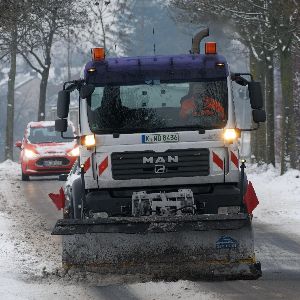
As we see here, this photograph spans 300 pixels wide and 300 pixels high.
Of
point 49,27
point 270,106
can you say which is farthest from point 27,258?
point 49,27

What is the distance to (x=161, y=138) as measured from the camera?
1148cm

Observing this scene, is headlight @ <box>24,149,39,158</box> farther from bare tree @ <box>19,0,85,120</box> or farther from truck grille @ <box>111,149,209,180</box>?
truck grille @ <box>111,149,209,180</box>

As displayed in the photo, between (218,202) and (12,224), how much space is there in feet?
21.7

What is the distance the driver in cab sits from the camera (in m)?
11.6

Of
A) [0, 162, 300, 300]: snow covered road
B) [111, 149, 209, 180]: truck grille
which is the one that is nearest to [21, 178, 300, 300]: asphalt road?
[0, 162, 300, 300]: snow covered road

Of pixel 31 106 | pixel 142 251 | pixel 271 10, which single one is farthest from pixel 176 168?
pixel 31 106

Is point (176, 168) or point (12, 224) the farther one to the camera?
point (12, 224)

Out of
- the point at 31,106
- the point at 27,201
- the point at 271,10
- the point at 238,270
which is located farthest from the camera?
the point at 31,106

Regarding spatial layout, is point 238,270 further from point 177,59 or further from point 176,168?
point 177,59

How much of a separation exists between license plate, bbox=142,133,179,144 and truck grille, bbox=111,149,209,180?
0.45ft

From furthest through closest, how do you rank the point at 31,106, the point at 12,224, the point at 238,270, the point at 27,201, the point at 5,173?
the point at 31,106
the point at 5,173
the point at 27,201
the point at 12,224
the point at 238,270

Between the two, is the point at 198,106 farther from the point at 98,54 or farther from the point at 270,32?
the point at 270,32

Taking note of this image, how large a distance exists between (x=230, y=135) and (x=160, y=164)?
0.94m

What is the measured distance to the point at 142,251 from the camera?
10703 mm
